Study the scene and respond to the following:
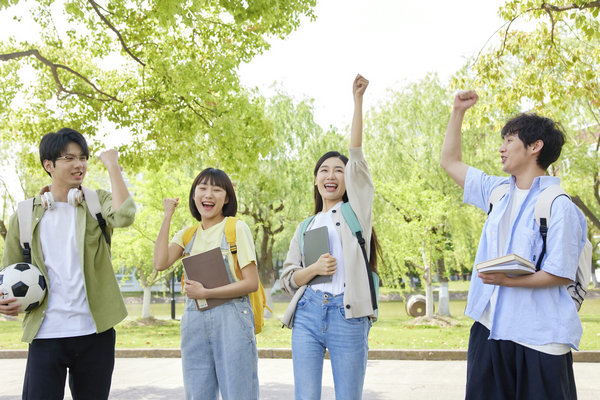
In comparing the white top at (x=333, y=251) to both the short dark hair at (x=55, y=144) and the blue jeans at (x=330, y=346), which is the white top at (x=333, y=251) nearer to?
the blue jeans at (x=330, y=346)

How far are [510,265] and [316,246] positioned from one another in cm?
130

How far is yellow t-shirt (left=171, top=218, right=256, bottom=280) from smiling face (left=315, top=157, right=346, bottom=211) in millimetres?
553

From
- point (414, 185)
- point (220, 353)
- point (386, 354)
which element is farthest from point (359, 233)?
point (414, 185)

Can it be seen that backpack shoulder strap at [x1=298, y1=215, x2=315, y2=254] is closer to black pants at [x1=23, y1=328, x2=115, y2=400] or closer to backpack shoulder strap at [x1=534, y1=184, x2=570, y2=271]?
black pants at [x1=23, y1=328, x2=115, y2=400]

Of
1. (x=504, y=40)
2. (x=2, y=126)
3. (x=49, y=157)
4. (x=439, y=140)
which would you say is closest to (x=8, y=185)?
(x=2, y=126)

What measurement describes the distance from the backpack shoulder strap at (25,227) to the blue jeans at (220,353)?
96 cm

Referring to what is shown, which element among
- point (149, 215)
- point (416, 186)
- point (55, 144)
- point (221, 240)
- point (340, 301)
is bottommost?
point (340, 301)

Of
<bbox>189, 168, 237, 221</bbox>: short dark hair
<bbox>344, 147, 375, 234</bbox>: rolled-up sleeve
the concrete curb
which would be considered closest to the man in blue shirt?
<bbox>344, 147, 375, 234</bbox>: rolled-up sleeve

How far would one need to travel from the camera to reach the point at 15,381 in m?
8.30

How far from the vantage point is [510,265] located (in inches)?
104

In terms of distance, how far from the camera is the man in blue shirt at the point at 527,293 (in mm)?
2674

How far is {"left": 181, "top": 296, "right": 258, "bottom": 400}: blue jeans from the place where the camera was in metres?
3.39

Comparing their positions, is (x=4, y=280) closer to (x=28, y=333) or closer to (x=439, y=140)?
(x=28, y=333)

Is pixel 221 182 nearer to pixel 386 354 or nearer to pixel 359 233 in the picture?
pixel 359 233
